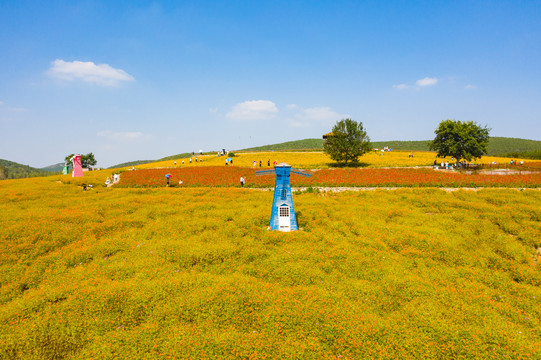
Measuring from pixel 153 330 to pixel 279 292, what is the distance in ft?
17.5

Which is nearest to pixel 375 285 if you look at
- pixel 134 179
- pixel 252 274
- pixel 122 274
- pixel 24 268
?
pixel 252 274

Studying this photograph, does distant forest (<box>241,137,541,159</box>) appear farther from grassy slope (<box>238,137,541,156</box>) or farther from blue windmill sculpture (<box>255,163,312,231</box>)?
blue windmill sculpture (<box>255,163,312,231</box>)

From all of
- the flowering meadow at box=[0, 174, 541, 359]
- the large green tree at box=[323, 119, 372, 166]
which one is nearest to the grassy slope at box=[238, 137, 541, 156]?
the large green tree at box=[323, 119, 372, 166]

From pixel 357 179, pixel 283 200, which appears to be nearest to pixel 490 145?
pixel 357 179

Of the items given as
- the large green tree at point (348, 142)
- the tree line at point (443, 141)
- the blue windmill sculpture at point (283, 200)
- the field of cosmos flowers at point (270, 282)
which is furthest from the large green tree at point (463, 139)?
the blue windmill sculpture at point (283, 200)

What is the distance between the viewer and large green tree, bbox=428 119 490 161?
151 ft

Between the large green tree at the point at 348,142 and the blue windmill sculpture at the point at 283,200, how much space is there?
1416 inches

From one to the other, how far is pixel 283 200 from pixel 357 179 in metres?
23.5

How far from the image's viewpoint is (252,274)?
44.3ft

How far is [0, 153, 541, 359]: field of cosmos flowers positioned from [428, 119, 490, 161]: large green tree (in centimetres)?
2493

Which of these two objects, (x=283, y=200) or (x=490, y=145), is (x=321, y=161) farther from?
(x=490, y=145)

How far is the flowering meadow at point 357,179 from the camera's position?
33.8m

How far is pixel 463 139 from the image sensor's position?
4631 centimetres

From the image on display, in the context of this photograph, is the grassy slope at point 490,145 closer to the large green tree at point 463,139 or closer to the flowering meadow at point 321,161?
the flowering meadow at point 321,161
